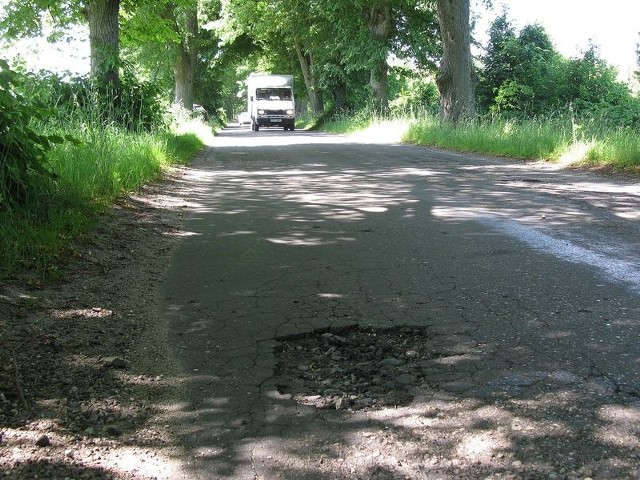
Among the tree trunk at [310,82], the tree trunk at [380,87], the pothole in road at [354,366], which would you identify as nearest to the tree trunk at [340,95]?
the tree trunk at [310,82]

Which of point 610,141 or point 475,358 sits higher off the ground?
point 610,141

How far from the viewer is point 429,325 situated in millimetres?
3676

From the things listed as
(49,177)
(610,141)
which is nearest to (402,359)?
(49,177)

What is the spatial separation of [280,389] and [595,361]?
155 centimetres

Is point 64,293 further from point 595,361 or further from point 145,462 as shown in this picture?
point 595,361

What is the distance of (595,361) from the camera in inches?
121

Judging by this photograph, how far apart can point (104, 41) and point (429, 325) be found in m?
13.0

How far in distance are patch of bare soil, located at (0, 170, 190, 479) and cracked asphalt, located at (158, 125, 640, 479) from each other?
0.51ft

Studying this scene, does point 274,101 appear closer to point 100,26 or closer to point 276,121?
point 276,121

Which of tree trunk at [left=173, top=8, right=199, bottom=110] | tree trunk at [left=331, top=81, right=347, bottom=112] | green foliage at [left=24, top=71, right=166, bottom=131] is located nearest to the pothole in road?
green foliage at [left=24, top=71, right=166, bottom=131]

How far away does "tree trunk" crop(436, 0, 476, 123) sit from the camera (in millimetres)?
19953

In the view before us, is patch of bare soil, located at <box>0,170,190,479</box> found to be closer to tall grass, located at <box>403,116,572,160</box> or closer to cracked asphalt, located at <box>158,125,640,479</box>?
cracked asphalt, located at <box>158,125,640,479</box>

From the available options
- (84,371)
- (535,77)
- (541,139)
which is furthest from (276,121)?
(84,371)

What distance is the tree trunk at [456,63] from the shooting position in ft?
65.5
